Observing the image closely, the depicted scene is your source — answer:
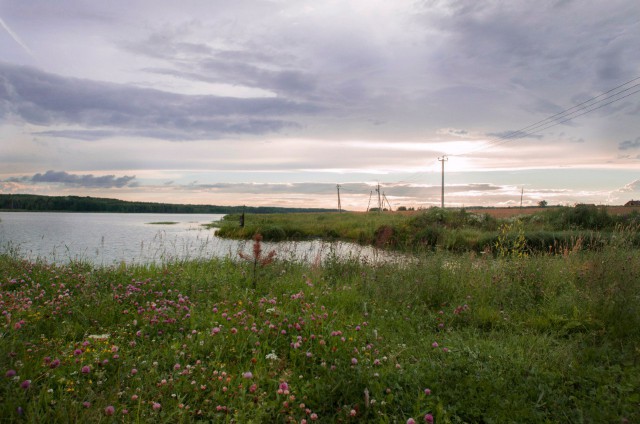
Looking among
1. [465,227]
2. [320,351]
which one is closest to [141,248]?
[320,351]

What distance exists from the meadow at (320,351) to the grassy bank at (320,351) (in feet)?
0.07

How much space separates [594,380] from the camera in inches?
149

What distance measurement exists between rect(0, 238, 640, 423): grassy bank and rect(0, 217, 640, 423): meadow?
0.8 inches

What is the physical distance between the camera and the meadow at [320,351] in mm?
3182

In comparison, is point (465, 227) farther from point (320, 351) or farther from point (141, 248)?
point (320, 351)

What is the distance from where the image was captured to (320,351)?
4223 mm

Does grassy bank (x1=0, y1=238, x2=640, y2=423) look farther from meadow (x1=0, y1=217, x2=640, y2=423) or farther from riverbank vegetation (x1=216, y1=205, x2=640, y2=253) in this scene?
riverbank vegetation (x1=216, y1=205, x2=640, y2=253)

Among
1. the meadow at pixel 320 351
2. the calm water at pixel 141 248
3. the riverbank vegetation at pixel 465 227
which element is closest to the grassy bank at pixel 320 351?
the meadow at pixel 320 351

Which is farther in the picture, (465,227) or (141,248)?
(465,227)

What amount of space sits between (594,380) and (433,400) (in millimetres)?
1747

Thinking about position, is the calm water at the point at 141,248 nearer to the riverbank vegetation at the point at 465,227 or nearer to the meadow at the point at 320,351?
the meadow at the point at 320,351

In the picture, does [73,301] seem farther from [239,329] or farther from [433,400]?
[433,400]

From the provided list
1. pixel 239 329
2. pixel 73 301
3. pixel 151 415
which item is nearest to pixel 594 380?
pixel 239 329

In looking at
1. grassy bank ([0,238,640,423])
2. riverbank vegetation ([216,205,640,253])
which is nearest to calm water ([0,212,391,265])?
grassy bank ([0,238,640,423])
